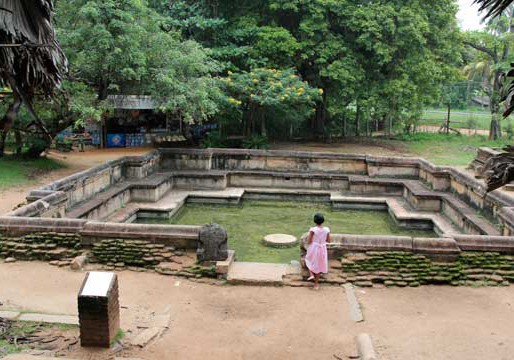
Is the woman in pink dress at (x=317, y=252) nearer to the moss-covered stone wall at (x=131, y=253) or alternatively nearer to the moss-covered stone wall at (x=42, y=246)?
the moss-covered stone wall at (x=131, y=253)

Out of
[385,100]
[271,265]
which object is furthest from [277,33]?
[271,265]

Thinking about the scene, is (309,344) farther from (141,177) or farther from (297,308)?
(141,177)

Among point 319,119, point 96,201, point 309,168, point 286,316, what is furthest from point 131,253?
point 319,119

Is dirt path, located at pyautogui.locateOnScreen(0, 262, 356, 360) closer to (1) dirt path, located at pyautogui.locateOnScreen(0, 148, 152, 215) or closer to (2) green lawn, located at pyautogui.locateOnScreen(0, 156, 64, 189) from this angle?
(1) dirt path, located at pyautogui.locateOnScreen(0, 148, 152, 215)

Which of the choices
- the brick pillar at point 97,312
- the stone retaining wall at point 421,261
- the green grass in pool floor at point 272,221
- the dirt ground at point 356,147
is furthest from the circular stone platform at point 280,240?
the dirt ground at point 356,147

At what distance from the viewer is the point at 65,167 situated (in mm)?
16094

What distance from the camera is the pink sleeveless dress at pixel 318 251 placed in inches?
310

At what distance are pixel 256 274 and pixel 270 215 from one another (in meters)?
5.39

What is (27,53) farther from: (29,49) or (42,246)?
(42,246)

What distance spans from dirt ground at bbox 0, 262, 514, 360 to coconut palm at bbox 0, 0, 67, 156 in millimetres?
2754

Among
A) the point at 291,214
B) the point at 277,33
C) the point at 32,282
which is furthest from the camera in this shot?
the point at 277,33

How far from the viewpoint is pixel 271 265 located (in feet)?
28.4

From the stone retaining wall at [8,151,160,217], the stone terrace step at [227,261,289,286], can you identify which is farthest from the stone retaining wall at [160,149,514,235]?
the stone terrace step at [227,261,289,286]

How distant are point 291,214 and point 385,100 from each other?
8.09 meters
